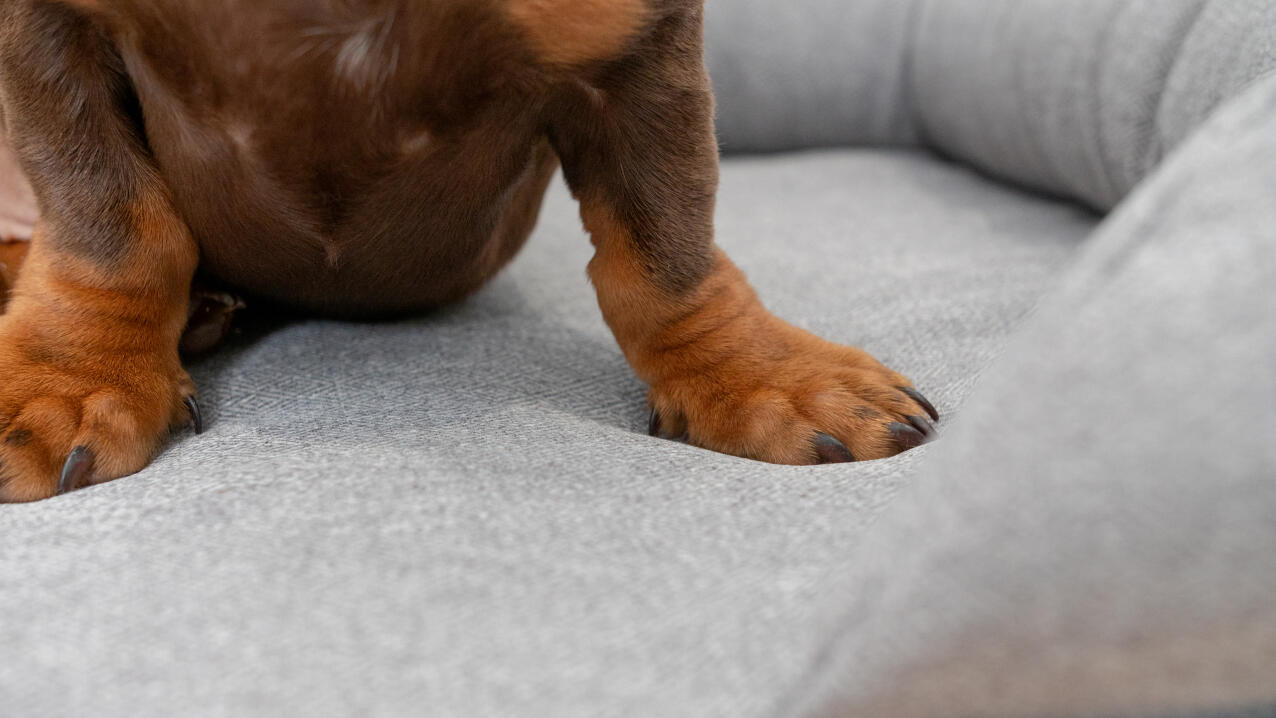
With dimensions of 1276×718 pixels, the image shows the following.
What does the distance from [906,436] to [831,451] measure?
3.0 inches

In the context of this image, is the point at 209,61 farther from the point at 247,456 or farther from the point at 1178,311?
the point at 1178,311

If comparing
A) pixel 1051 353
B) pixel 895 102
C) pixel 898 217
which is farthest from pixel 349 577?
pixel 895 102

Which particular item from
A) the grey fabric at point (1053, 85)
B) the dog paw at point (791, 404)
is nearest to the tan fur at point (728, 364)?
the dog paw at point (791, 404)

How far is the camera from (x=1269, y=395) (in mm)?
523

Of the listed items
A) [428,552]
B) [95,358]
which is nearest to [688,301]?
[428,552]

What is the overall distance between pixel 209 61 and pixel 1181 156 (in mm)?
804

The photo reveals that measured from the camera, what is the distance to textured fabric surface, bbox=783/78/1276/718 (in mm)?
523

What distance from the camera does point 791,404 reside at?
1038 mm

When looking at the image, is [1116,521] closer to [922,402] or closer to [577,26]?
[922,402]

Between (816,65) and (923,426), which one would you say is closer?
(923,426)

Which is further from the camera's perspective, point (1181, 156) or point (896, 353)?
point (896, 353)

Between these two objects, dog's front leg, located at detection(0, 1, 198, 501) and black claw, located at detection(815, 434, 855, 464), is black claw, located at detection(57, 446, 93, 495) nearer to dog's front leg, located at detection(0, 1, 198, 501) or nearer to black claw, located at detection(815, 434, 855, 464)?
dog's front leg, located at detection(0, 1, 198, 501)

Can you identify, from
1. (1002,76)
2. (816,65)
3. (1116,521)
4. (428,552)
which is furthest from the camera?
(816,65)

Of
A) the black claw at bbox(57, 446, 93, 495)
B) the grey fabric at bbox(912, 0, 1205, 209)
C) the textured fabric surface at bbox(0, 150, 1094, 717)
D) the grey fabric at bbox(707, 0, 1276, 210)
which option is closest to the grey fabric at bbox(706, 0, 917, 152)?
the grey fabric at bbox(707, 0, 1276, 210)
